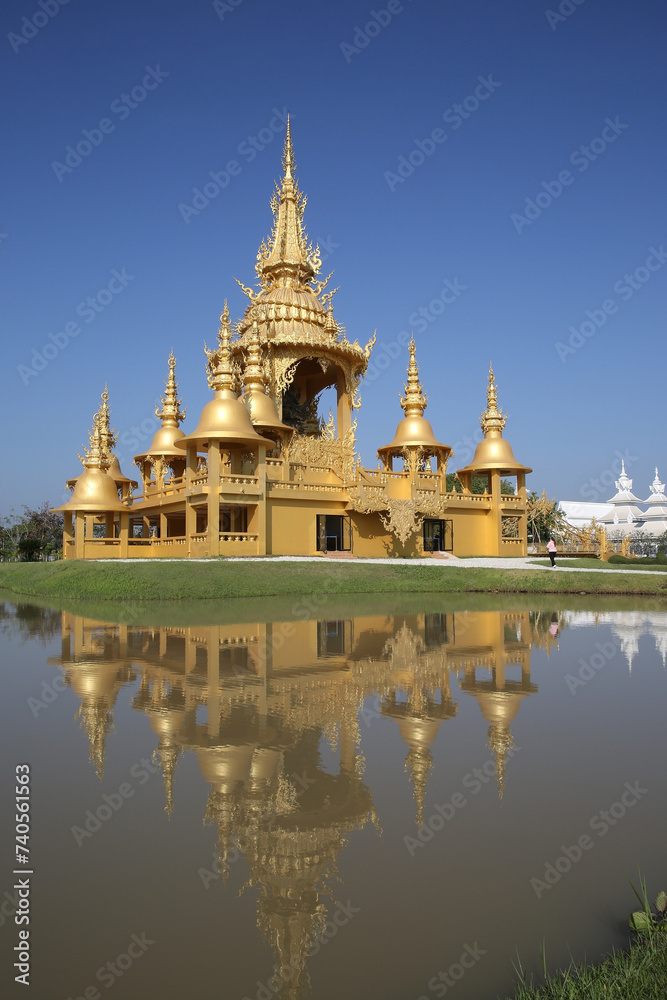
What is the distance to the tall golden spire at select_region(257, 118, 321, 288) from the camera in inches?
1280

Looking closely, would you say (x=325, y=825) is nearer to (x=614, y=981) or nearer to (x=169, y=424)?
(x=614, y=981)

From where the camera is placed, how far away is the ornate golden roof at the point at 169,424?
34.4 m

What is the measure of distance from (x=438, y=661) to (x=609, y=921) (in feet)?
20.3

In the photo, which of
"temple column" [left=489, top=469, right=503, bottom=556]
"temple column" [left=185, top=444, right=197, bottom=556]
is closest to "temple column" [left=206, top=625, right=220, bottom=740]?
"temple column" [left=185, top=444, right=197, bottom=556]

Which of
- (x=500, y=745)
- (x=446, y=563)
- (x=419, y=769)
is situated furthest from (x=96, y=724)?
(x=446, y=563)

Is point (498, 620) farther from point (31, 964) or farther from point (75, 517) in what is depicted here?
point (75, 517)

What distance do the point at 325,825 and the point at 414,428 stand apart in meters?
28.6

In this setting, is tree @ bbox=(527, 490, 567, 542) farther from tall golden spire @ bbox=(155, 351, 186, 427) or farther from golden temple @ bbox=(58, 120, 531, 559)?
tall golden spire @ bbox=(155, 351, 186, 427)

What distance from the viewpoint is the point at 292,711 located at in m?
6.55

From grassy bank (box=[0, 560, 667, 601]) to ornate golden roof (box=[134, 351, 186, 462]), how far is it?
1072cm

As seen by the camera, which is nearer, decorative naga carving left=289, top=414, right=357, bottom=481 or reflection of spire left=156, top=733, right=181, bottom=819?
reflection of spire left=156, top=733, right=181, bottom=819

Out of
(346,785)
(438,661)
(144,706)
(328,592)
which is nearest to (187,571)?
(328,592)

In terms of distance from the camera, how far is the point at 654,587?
2091cm

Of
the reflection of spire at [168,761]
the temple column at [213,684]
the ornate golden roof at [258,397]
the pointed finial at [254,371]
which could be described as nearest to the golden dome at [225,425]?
the ornate golden roof at [258,397]
